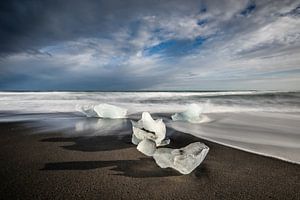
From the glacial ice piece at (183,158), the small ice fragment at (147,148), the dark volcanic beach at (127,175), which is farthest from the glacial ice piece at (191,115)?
the glacial ice piece at (183,158)

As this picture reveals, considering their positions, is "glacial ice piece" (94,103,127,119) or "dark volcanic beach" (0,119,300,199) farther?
"glacial ice piece" (94,103,127,119)

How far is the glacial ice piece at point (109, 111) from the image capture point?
515 centimetres

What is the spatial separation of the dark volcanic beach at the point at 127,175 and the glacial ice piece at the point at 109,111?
2.56m

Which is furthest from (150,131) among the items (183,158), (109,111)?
(109,111)

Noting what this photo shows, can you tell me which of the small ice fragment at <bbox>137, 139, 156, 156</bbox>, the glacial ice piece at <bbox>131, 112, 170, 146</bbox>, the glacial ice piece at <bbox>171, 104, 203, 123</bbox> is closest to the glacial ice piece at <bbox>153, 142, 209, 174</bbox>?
the small ice fragment at <bbox>137, 139, 156, 156</bbox>

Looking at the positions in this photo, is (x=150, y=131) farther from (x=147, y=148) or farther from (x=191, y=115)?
(x=191, y=115)

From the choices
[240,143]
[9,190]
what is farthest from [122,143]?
[240,143]

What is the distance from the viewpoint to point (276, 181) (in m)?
1.69

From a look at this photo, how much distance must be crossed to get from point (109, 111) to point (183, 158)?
3642mm

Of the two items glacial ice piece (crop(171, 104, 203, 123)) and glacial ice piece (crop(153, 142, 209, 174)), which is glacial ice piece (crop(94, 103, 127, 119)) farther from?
glacial ice piece (crop(153, 142, 209, 174))

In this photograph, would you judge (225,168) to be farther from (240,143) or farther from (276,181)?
(240,143)

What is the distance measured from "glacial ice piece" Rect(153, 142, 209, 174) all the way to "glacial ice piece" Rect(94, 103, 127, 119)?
3369 mm

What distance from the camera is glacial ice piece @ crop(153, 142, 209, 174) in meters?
1.75

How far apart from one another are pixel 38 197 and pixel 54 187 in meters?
0.14
